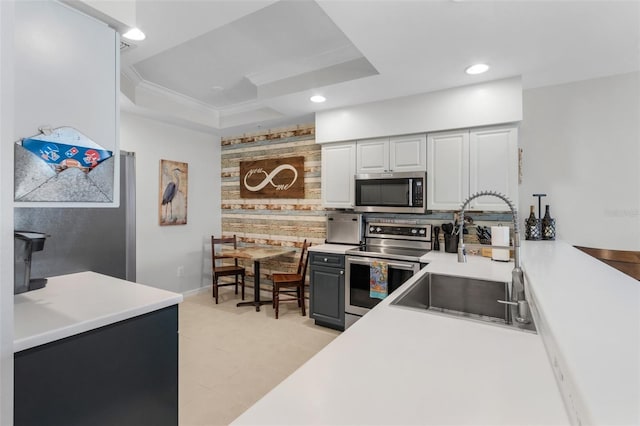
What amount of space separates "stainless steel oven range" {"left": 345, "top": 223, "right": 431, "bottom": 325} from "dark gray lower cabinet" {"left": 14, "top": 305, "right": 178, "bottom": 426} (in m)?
1.98

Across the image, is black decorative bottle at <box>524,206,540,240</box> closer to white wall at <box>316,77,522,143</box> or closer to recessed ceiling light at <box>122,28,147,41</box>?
white wall at <box>316,77,522,143</box>

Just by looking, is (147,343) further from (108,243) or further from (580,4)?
(580,4)

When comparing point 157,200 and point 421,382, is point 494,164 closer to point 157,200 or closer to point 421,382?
point 421,382

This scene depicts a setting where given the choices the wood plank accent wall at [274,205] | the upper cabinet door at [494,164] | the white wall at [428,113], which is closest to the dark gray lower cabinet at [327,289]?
the wood plank accent wall at [274,205]

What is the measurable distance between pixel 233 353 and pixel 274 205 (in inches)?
A: 86.9

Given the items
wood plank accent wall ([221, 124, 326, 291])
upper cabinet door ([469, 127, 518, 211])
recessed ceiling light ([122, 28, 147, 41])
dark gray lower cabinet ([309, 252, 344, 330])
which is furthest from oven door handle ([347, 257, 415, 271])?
recessed ceiling light ([122, 28, 147, 41])

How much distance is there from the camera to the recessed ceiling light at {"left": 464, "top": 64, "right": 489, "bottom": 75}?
2438 mm

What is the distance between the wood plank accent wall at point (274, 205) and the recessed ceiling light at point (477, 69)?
6.74 ft

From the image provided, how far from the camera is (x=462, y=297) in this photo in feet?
6.25

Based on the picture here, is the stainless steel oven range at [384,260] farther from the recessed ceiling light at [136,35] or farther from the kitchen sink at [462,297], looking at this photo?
the recessed ceiling light at [136,35]

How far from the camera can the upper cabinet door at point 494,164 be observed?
2709 mm

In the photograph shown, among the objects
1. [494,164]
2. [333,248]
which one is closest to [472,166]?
[494,164]

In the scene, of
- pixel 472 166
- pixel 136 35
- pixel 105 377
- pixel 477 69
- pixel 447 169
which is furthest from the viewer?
pixel 447 169

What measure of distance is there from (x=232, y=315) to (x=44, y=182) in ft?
9.77
